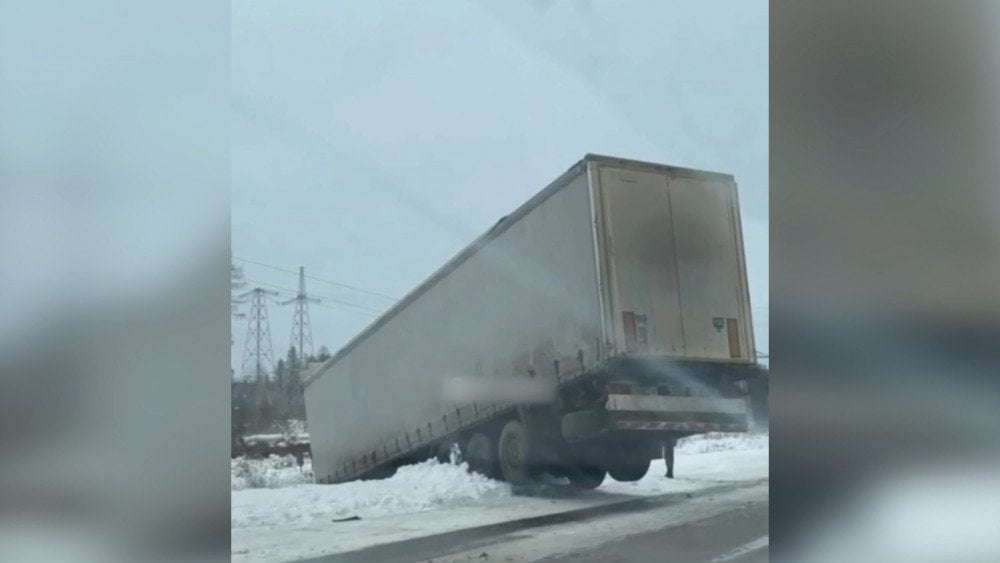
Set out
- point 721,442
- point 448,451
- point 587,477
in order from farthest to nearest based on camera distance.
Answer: point 448,451 → point 587,477 → point 721,442

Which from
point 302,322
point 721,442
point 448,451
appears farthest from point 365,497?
point 721,442

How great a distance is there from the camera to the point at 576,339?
2.68 meters

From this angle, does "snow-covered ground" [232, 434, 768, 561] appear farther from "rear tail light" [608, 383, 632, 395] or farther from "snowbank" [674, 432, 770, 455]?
"rear tail light" [608, 383, 632, 395]

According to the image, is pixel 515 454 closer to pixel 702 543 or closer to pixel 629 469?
pixel 629 469

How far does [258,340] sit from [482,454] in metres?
0.67

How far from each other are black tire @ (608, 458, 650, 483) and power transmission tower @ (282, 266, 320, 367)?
854 mm

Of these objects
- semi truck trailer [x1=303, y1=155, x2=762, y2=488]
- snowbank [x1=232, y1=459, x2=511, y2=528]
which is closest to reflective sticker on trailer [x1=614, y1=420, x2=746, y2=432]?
semi truck trailer [x1=303, y1=155, x2=762, y2=488]

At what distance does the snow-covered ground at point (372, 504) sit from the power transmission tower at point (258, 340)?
246 mm

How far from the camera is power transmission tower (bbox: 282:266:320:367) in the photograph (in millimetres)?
2650

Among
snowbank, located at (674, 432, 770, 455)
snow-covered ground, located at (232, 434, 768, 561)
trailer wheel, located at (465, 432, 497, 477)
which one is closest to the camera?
snowbank, located at (674, 432, 770, 455)

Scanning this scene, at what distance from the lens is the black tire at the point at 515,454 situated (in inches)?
107

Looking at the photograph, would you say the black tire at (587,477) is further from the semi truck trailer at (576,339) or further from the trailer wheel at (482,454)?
the trailer wheel at (482,454)

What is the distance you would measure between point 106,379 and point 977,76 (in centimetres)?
235

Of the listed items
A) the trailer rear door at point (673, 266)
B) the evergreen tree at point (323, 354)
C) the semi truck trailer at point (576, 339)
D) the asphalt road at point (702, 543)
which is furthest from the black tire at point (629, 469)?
the evergreen tree at point (323, 354)
